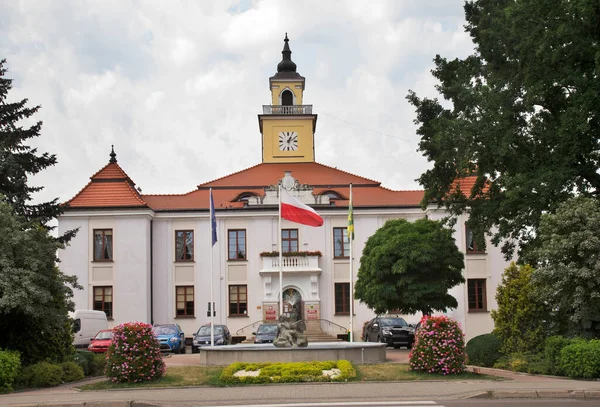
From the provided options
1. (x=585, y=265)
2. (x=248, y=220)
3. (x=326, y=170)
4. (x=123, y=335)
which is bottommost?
(x=123, y=335)

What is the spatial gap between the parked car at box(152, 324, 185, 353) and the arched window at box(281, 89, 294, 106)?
25.7 meters

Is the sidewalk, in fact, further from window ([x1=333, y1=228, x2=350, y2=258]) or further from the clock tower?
the clock tower

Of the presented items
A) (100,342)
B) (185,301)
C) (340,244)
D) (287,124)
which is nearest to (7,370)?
(100,342)

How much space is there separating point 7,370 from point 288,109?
42.3 metres

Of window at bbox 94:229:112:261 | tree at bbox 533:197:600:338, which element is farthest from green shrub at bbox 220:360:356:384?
window at bbox 94:229:112:261

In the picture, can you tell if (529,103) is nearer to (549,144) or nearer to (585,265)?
(549,144)

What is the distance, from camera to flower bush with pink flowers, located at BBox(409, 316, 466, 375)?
1975 centimetres

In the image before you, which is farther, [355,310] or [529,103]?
[355,310]

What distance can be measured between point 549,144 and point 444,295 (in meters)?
12.7

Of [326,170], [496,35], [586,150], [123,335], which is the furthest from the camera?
[326,170]

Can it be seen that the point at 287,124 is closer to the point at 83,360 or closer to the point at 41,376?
the point at 83,360

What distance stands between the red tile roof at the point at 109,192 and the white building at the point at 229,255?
0.06m

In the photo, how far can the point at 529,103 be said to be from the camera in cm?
2586

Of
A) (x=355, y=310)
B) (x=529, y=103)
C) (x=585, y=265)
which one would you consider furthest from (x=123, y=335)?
(x=355, y=310)
